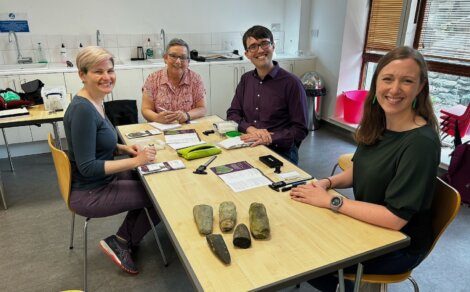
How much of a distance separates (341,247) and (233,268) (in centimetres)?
36

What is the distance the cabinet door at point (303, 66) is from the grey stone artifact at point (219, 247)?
403cm

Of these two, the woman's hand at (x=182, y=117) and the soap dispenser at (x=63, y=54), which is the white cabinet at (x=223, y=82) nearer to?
the soap dispenser at (x=63, y=54)

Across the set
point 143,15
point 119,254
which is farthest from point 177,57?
point 143,15

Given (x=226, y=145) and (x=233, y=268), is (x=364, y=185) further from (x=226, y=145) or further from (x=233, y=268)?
(x=226, y=145)

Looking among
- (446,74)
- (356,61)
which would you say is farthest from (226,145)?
(356,61)

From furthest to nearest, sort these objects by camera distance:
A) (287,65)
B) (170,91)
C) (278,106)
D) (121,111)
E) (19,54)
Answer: (287,65), (19,54), (121,111), (170,91), (278,106)

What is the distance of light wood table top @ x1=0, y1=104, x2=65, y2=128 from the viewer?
252cm

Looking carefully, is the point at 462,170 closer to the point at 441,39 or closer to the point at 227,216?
the point at 441,39

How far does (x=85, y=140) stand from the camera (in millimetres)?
1683

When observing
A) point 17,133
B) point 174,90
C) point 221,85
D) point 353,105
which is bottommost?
point 17,133

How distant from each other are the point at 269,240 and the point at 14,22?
13.6 feet

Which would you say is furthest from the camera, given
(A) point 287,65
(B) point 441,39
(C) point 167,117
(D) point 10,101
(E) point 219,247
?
(A) point 287,65

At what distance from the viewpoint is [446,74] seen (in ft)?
11.7

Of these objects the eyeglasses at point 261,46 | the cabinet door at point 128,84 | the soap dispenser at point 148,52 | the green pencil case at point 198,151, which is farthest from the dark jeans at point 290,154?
the soap dispenser at point 148,52
